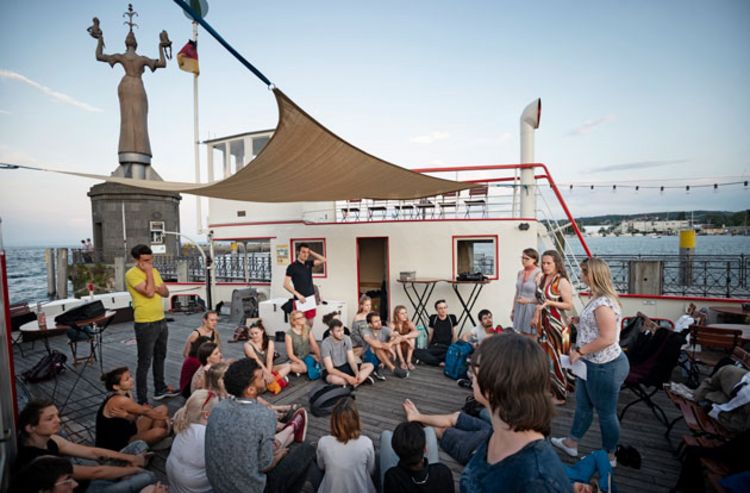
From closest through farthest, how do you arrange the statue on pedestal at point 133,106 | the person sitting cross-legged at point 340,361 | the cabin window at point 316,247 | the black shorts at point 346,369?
the person sitting cross-legged at point 340,361 < the black shorts at point 346,369 < the cabin window at point 316,247 < the statue on pedestal at point 133,106

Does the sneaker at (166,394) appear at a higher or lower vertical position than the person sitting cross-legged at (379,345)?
lower

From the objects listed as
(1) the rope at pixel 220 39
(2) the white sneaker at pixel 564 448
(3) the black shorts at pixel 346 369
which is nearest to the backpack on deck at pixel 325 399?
(3) the black shorts at pixel 346 369

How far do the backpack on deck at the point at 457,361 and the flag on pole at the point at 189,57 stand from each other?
8904 millimetres

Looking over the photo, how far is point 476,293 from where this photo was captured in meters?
6.82

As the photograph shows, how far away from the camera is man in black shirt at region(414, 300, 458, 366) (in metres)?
5.39

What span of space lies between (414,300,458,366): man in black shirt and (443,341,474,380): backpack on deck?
44 centimetres

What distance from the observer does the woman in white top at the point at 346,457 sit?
6.95 feet

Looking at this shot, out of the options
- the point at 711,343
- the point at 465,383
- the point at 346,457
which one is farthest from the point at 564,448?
the point at 711,343

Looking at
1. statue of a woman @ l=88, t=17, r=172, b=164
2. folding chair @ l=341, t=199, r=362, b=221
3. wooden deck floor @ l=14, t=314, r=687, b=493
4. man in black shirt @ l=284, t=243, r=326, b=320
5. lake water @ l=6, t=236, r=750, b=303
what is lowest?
lake water @ l=6, t=236, r=750, b=303

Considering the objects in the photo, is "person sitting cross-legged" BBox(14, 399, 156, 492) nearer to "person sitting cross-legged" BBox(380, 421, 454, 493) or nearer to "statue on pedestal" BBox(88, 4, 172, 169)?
"person sitting cross-legged" BBox(380, 421, 454, 493)

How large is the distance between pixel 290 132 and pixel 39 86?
3.40 m

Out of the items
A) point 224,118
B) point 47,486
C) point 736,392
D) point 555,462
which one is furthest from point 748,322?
point 224,118

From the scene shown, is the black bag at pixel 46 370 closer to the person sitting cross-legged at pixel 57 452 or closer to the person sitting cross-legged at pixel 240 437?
the person sitting cross-legged at pixel 57 452

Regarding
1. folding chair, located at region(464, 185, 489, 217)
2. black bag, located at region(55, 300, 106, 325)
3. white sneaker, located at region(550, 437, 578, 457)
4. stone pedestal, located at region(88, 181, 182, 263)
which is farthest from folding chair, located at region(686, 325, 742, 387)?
stone pedestal, located at region(88, 181, 182, 263)
